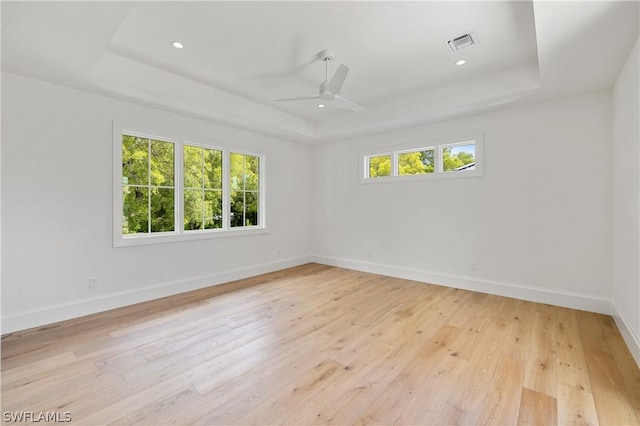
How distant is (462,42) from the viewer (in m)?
2.81

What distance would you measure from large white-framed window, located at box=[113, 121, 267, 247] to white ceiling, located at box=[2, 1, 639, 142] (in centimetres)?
56

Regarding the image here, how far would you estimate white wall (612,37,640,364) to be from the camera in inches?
91.9

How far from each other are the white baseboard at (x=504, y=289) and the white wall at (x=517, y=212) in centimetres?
1

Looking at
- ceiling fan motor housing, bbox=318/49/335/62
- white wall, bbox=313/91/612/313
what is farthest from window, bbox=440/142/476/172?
ceiling fan motor housing, bbox=318/49/335/62

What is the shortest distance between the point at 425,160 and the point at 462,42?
2096 mm

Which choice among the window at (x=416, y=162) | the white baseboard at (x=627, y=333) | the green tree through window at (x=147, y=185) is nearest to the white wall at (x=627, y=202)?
the white baseboard at (x=627, y=333)

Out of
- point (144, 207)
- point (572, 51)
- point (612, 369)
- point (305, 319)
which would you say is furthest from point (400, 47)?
point (144, 207)

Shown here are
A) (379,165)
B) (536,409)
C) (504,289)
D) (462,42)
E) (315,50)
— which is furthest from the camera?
(379,165)

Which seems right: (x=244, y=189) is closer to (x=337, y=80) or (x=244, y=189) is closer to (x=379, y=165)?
(x=379, y=165)

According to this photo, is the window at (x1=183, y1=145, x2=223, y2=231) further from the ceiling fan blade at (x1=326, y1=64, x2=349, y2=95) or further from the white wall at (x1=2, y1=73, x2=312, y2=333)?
the ceiling fan blade at (x1=326, y1=64, x2=349, y2=95)

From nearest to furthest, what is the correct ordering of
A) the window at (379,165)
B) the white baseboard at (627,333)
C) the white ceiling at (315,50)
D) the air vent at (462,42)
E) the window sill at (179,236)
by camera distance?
the white ceiling at (315,50)
the white baseboard at (627,333)
the air vent at (462,42)
the window sill at (179,236)
the window at (379,165)

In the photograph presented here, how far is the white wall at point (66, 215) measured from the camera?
283 centimetres

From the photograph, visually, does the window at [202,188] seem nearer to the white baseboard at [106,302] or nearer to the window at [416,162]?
the white baseboard at [106,302]

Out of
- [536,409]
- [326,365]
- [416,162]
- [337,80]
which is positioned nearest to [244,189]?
[337,80]
